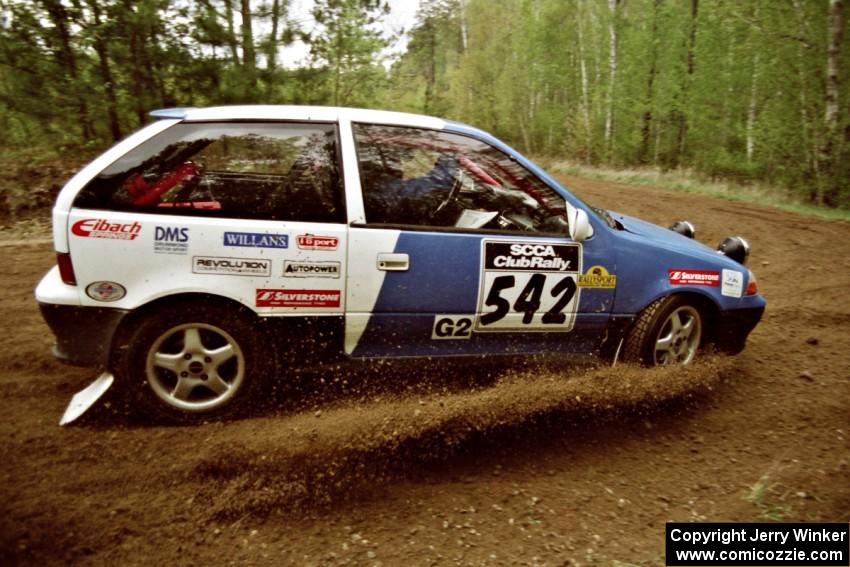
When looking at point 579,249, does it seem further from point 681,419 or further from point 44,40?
point 44,40

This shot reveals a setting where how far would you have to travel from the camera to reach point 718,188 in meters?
14.3

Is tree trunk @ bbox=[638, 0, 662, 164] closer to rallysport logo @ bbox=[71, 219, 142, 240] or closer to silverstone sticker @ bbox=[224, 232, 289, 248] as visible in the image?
silverstone sticker @ bbox=[224, 232, 289, 248]

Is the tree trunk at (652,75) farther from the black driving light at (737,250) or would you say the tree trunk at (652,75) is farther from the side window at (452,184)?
the side window at (452,184)

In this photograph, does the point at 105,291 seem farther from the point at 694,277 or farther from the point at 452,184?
the point at 694,277

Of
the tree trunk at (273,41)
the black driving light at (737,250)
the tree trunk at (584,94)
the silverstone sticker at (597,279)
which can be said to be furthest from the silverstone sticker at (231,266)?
the tree trunk at (584,94)

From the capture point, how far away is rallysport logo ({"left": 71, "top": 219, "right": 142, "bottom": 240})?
2854 millimetres

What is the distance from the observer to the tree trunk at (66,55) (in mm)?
8250

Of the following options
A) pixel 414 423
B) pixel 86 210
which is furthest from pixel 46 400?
pixel 414 423

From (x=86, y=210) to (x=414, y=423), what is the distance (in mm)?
2100

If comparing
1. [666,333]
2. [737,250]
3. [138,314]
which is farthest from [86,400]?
[737,250]

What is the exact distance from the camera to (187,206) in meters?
3.03

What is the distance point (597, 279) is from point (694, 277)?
2.53 feet

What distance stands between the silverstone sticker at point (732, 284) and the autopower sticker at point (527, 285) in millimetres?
1192

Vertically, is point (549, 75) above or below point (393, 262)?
above
